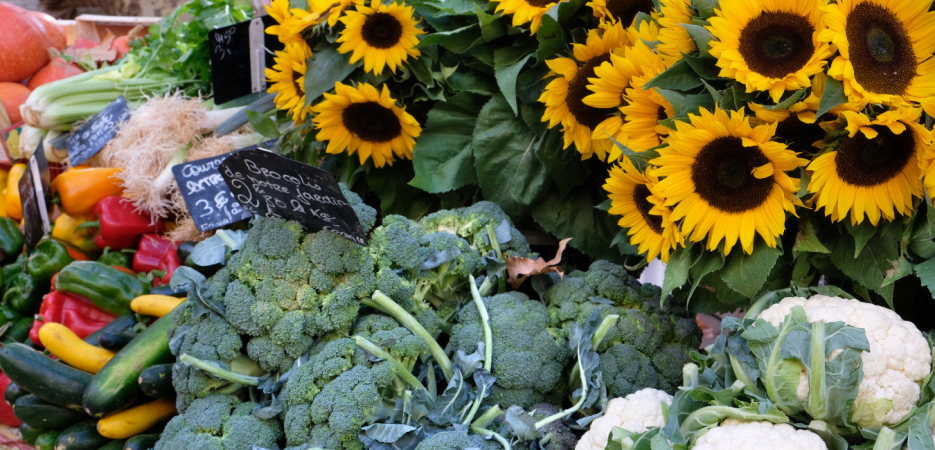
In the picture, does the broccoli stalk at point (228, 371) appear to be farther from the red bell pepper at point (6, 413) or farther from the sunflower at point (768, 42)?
the red bell pepper at point (6, 413)

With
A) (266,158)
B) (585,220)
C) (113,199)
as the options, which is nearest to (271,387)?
(266,158)

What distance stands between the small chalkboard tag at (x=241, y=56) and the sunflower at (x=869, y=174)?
1.86 m

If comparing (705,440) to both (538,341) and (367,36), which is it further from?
(367,36)

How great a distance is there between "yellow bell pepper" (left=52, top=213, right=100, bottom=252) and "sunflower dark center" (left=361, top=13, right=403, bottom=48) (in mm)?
1542

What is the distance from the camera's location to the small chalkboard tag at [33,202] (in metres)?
2.34

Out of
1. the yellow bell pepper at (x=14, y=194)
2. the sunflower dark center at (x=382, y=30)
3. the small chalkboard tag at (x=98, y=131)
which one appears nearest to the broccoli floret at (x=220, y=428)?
the sunflower dark center at (x=382, y=30)

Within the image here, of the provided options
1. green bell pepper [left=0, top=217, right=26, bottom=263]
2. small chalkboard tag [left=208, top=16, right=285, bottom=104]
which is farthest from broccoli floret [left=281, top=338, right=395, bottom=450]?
green bell pepper [left=0, top=217, right=26, bottom=263]

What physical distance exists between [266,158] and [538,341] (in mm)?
605

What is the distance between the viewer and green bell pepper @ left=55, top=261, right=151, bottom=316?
6.36ft

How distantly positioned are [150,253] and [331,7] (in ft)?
3.93

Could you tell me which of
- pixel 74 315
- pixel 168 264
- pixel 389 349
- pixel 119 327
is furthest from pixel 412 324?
pixel 74 315

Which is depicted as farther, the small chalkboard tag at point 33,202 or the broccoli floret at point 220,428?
the small chalkboard tag at point 33,202

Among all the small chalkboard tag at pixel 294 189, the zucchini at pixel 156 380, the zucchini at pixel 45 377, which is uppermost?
the small chalkboard tag at pixel 294 189

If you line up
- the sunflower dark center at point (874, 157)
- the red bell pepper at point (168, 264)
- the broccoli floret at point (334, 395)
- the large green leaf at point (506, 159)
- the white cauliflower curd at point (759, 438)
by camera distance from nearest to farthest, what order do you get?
the white cauliflower curd at point (759, 438)
the sunflower dark center at point (874, 157)
the broccoli floret at point (334, 395)
the large green leaf at point (506, 159)
the red bell pepper at point (168, 264)
